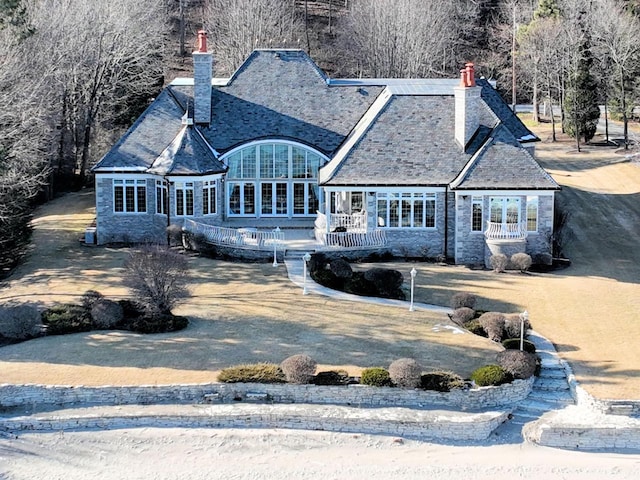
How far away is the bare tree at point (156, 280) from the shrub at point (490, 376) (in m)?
10.1

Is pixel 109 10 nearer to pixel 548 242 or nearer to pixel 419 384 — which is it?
pixel 548 242

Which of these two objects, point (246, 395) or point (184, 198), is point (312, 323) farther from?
point (184, 198)

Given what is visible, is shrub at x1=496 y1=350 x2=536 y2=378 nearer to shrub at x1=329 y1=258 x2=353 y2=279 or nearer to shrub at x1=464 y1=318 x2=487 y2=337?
shrub at x1=464 y1=318 x2=487 y2=337

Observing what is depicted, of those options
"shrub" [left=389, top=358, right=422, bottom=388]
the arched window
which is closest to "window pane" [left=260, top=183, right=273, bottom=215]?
the arched window

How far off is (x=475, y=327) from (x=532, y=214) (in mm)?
10256

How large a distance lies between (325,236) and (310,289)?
582 cm

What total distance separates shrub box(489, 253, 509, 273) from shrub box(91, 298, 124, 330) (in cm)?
1551

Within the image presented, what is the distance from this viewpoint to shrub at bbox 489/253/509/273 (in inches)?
1640

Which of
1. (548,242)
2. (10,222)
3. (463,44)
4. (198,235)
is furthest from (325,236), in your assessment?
(463,44)

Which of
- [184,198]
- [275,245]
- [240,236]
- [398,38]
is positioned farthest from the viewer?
[398,38]

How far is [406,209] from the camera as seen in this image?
44000 mm

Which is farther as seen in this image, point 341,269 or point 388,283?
point 341,269

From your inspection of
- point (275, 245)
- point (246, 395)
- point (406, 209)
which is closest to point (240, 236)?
point (275, 245)

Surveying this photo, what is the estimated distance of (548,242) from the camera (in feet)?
141
